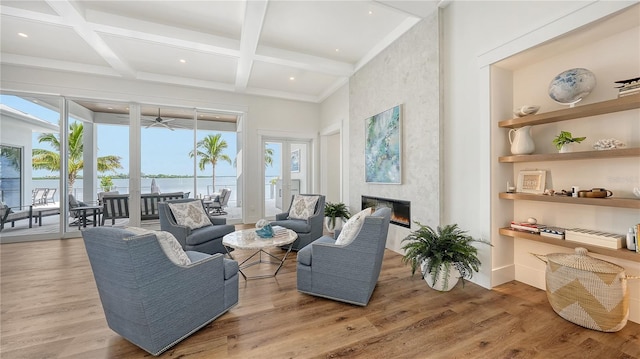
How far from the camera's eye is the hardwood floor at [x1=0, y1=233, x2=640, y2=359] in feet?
5.68

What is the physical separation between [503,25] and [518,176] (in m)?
1.60

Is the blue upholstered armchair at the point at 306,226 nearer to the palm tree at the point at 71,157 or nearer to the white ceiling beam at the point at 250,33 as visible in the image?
the white ceiling beam at the point at 250,33

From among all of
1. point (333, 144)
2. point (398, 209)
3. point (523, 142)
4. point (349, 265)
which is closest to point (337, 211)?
point (398, 209)

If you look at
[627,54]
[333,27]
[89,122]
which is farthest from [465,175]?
[89,122]

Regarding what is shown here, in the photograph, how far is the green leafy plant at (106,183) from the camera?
5.46 meters

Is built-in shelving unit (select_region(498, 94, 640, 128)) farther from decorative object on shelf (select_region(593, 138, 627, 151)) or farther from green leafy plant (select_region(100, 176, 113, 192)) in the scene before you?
green leafy plant (select_region(100, 176, 113, 192))

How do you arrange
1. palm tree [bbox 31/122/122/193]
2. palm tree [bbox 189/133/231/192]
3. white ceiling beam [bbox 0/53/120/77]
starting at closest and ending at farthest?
white ceiling beam [bbox 0/53/120/77], palm tree [bbox 31/122/122/193], palm tree [bbox 189/133/231/192]

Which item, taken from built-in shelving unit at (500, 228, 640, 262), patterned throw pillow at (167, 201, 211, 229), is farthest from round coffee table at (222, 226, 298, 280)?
built-in shelving unit at (500, 228, 640, 262)

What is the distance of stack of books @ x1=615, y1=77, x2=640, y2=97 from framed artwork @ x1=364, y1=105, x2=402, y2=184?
84.1 inches

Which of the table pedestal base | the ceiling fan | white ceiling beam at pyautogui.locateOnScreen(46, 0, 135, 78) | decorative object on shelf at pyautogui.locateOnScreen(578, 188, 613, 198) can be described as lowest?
the table pedestal base

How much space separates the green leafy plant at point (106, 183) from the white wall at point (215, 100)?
66.9 inches

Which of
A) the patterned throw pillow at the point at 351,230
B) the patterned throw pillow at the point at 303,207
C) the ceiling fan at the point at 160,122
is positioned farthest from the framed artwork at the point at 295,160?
the patterned throw pillow at the point at 351,230

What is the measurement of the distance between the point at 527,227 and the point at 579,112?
1.17 meters

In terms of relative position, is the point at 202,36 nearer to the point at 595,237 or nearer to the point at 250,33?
the point at 250,33
